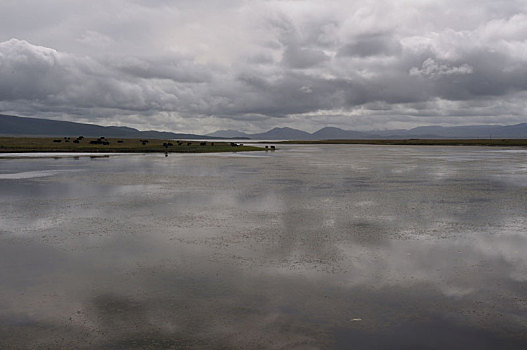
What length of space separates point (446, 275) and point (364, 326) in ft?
14.9

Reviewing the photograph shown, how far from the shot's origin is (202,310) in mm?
9945

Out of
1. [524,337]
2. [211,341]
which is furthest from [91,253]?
[524,337]

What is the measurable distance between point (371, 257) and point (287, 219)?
686 centimetres

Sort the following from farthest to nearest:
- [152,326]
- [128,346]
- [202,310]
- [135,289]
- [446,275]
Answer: [446,275] → [135,289] → [202,310] → [152,326] → [128,346]

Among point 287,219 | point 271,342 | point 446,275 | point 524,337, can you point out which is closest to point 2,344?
point 271,342

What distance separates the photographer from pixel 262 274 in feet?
40.9

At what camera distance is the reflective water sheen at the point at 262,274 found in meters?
8.88

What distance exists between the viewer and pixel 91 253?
14.6 metres

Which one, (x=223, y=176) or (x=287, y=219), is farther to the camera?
(x=223, y=176)

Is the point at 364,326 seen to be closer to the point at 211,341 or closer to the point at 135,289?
the point at 211,341

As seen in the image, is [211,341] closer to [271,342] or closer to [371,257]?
[271,342]

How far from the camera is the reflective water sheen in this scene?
8883 mm

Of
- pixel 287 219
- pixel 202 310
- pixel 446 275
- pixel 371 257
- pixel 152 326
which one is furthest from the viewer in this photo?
pixel 287 219

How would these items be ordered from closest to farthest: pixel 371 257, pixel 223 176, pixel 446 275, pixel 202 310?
1. pixel 202 310
2. pixel 446 275
3. pixel 371 257
4. pixel 223 176
